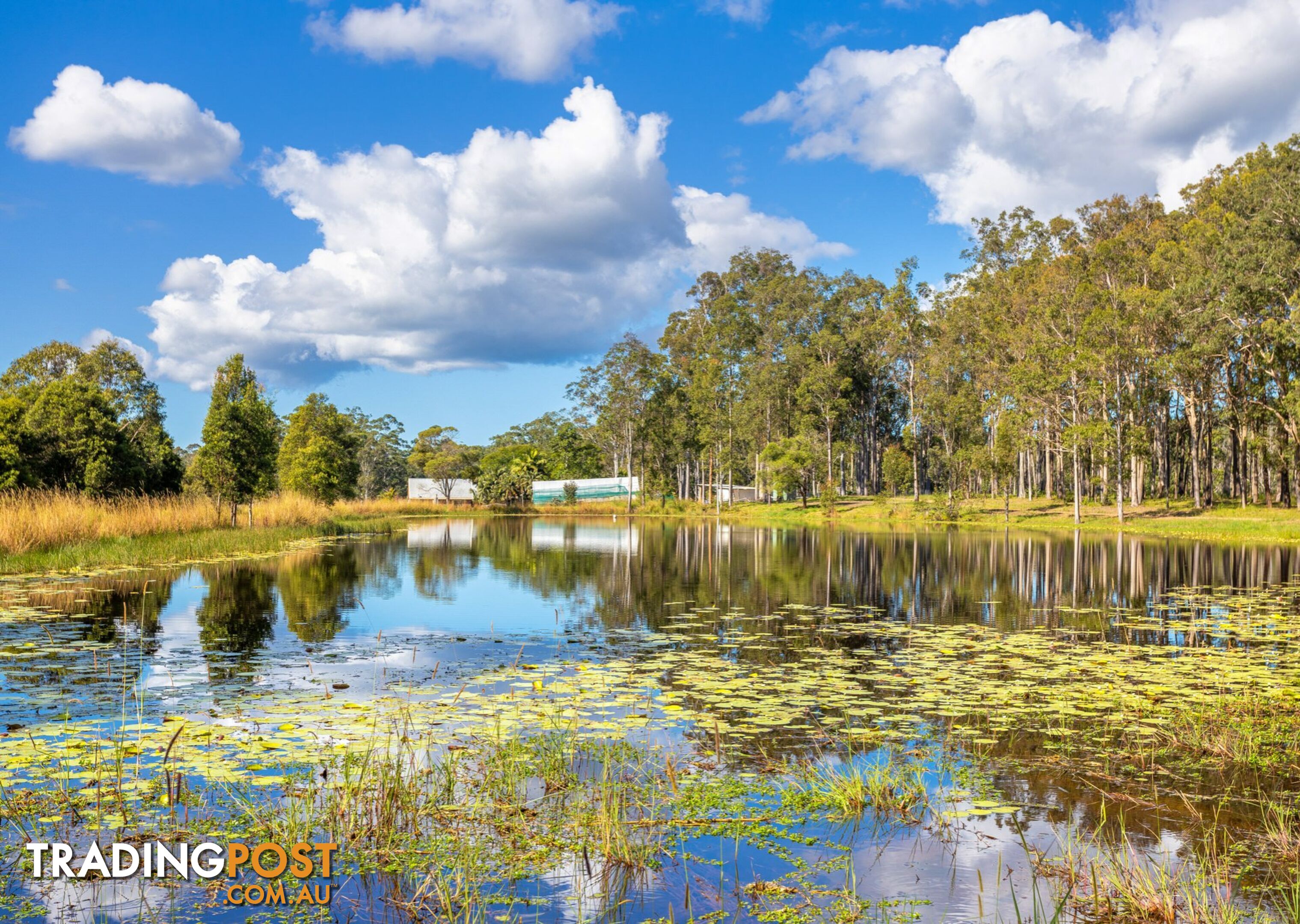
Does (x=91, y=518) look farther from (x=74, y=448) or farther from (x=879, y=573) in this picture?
(x=879, y=573)

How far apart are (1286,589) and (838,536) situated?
91.4ft

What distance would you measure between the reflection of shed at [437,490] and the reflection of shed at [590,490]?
47.3 feet

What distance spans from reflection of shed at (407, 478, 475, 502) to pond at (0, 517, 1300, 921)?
88494 millimetres

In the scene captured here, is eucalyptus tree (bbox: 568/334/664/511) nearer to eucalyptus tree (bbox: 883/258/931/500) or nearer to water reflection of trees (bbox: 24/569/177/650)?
eucalyptus tree (bbox: 883/258/931/500)

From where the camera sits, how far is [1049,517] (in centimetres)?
5903

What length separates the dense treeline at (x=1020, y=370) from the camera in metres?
52.2

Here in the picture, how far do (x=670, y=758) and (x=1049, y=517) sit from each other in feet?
191

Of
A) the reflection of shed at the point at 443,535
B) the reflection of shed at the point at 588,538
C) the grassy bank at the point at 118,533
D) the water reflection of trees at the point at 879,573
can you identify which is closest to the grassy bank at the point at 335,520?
the grassy bank at the point at 118,533

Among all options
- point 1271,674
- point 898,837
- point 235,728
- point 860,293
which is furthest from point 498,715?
point 860,293

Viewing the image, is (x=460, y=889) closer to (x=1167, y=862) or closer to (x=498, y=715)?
(x=498, y=715)

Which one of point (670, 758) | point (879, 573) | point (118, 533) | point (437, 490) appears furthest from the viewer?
point (437, 490)

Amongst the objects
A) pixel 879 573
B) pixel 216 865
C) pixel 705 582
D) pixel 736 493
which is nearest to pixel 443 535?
pixel 705 582

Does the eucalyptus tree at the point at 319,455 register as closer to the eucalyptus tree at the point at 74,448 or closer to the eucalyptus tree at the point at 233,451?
the eucalyptus tree at the point at 74,448

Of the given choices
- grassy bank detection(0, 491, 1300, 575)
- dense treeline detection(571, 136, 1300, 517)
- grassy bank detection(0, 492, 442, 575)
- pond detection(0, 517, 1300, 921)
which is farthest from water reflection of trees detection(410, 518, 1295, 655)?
dense treeline detection(571, 136, 1300, 517)
